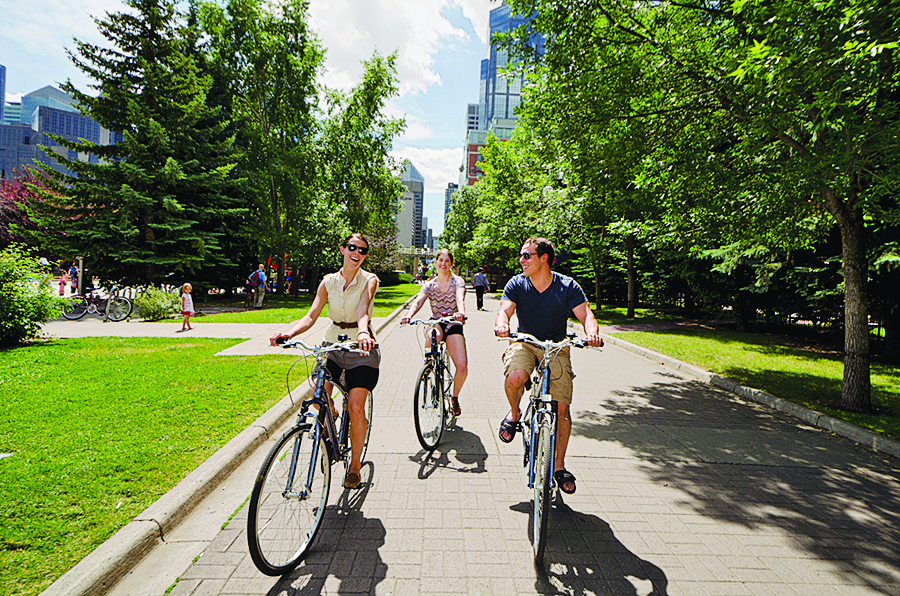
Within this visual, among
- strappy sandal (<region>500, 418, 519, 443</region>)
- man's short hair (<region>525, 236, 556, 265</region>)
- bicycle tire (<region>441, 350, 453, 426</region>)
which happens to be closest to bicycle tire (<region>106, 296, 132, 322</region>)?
bicycle tire (<region>441, 350, 453, 426</region>)

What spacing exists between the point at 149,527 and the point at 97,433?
2.34 m

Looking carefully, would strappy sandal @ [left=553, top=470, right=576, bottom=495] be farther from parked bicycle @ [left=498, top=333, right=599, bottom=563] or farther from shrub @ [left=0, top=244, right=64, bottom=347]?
shrub @ [left=0, top=244, right=64, bottom=347]

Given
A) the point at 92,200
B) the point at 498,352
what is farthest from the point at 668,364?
the point at 92,200

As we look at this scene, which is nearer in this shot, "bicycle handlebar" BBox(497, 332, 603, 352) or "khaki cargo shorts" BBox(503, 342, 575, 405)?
"bicycle handlebar" BBox(497, 332, 603, 352)

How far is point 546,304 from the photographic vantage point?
391cm

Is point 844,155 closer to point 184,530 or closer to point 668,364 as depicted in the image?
point 668,364

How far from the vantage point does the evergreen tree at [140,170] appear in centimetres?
1939

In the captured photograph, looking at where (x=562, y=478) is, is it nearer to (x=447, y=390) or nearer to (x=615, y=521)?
(x=615, y=521)

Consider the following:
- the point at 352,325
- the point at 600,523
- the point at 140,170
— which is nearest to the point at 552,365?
the point at 600,523

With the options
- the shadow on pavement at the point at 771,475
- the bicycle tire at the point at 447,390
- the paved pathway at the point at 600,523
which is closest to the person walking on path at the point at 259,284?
the paved pathway at the point at 600,523

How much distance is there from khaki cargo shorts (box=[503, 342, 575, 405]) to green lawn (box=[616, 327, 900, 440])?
→ 4.80 m

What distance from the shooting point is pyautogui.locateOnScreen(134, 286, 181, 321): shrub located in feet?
53.4

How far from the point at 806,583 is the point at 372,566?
8.77 ft

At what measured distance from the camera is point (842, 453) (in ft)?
18.0
